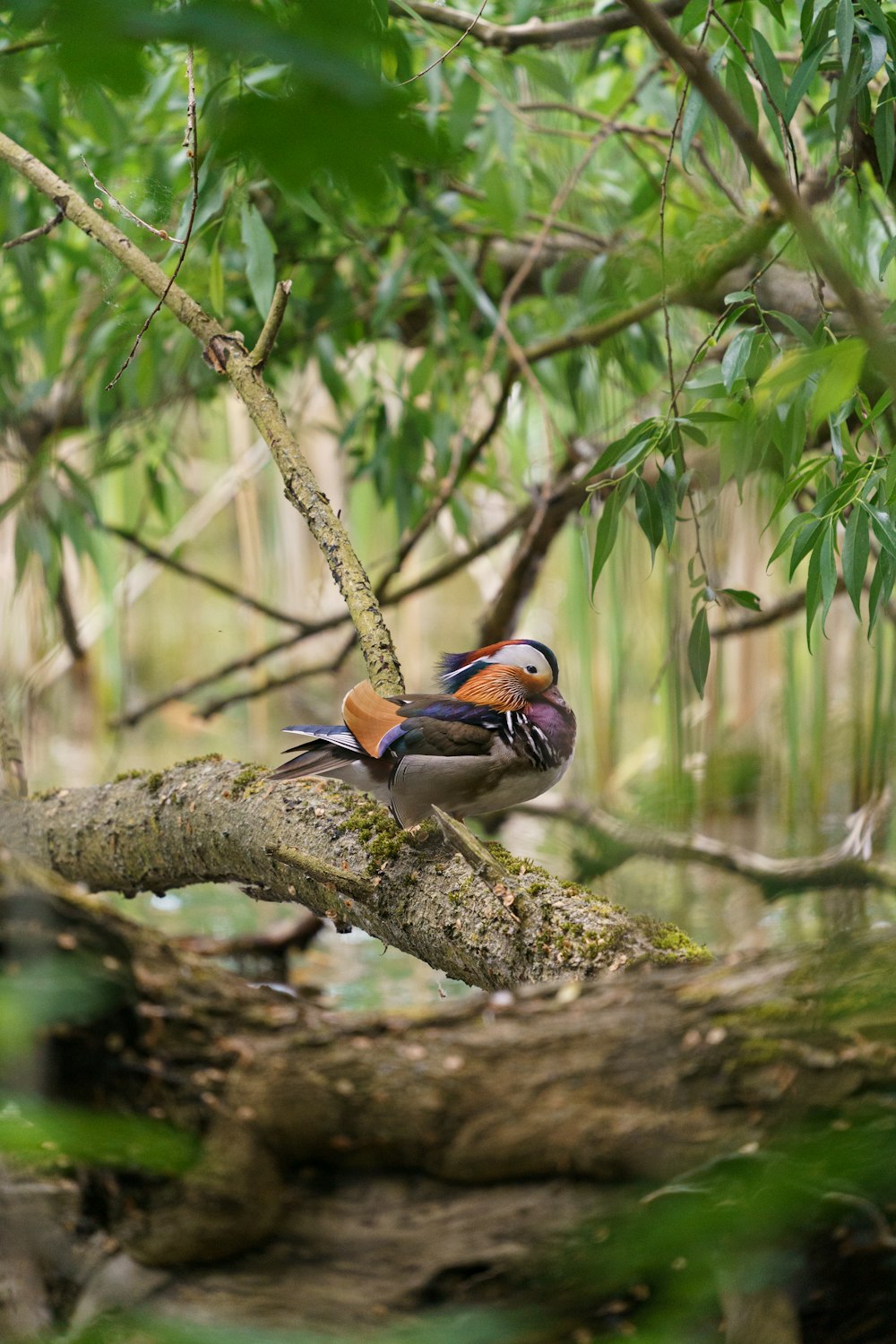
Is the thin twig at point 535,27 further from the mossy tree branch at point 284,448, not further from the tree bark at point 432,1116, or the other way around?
the tree bark at point 432,1116

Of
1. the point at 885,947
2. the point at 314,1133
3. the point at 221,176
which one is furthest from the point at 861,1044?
the point at 221,176

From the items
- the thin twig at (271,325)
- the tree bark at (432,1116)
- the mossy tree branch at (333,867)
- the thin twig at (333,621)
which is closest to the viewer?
the tree bark at (432,1116)

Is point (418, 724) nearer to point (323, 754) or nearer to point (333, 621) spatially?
point (323, 754)

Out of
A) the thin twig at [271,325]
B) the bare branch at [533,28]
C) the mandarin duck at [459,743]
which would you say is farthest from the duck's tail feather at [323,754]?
the bare branch at [533,28]

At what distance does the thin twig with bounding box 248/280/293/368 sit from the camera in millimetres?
1140

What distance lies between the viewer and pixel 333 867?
1.00m

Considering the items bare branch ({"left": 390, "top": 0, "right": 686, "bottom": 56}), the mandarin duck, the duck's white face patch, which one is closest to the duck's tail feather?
the mandarin duck

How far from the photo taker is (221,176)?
121 centimetres

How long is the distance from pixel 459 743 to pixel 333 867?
16cm

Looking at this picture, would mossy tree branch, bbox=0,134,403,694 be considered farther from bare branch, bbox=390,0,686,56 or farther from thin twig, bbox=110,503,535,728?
thin twig, bbox=110,503,535,728

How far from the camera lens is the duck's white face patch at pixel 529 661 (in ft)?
3.71

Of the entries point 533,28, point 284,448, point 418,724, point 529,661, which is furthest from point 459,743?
point 533,28

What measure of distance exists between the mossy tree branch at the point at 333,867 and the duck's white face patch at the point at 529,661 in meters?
0.21

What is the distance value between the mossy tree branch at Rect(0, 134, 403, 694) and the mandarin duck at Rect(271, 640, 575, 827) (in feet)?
0.26
